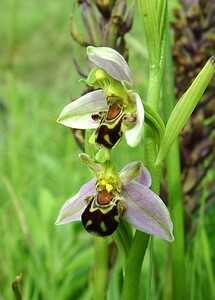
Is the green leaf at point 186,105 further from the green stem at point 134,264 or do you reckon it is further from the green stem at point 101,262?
the green stem at point 101,262

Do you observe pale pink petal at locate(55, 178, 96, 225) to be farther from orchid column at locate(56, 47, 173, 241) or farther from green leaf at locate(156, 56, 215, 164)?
green leaf at locate(156, 56, 215, 164)

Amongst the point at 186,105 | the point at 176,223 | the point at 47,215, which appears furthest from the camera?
the point at 47,215

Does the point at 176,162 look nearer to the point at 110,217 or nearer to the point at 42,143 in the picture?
the point at 110,217

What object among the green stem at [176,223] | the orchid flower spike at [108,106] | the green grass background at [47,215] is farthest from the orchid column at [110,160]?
the green grass background at [47,215]

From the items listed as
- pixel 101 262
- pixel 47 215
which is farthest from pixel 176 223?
pixel 47 215

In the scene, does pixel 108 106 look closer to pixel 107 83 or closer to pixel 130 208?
pixel 107 83

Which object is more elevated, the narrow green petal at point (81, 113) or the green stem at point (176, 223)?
the narrow green petal at point (81, 113)

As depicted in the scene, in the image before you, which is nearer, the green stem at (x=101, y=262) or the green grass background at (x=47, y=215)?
the green stem at (x=101, y=262)
